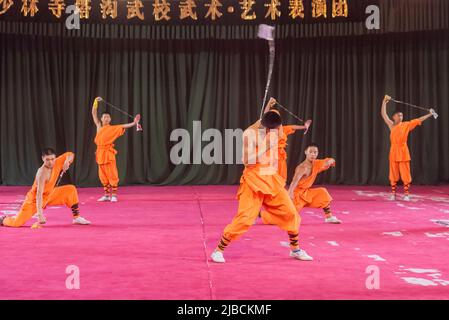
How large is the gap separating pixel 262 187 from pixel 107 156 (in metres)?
5.21

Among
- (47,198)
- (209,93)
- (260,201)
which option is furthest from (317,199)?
(209,93)

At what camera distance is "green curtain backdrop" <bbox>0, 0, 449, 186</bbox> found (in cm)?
1220

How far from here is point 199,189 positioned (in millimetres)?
11508

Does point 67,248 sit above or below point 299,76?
below

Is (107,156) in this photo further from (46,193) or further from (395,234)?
(395,234)

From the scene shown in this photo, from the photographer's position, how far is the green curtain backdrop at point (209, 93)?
12195 millimetres

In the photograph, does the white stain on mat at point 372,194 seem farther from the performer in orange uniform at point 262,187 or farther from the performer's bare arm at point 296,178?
the performer in orange uniform at point 262,187

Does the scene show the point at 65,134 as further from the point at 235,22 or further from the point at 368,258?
the point at 368,258

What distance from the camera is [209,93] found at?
501 inches

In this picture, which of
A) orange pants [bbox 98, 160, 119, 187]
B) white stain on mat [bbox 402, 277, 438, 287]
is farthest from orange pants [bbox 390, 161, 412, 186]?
white stain on mat [bbox 402, 277, 438, 287]

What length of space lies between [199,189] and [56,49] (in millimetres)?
3945

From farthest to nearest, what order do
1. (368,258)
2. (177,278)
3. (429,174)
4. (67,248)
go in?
(429,174)
(67,248)
(368,258)
(177,278)

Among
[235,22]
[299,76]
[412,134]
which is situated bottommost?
[412,134]

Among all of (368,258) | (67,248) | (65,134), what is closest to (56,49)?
(65,134)
